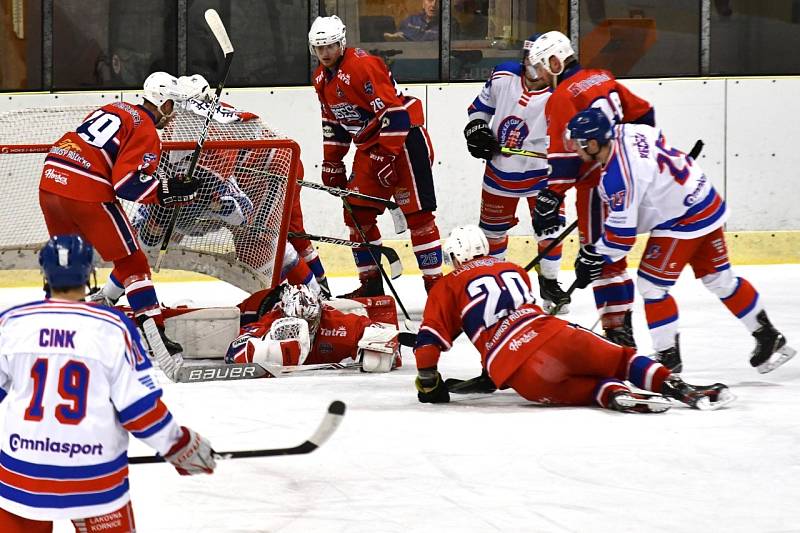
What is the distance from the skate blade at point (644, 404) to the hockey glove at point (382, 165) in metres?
2.27

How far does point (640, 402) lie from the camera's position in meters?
3.47

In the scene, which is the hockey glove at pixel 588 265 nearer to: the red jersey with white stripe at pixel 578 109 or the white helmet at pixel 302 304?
the red jersey with white stripe at pixel 578 109

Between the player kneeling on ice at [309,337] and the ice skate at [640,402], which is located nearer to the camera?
the ice skate at [640,402]

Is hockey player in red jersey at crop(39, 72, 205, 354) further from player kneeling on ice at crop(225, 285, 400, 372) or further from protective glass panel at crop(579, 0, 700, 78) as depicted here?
protective glass panel at crop(579, 0, 700, 78)

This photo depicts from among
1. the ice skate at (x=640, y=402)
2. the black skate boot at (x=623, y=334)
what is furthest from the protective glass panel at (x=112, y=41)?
the ice skate at (x=640, y=402)

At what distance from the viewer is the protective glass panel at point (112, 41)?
7.32m

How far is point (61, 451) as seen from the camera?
1.93 metres

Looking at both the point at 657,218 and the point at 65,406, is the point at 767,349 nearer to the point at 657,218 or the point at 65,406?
the point at 657,218

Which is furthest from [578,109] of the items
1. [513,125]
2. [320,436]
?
[320,436]

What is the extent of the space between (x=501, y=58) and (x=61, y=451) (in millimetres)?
5738

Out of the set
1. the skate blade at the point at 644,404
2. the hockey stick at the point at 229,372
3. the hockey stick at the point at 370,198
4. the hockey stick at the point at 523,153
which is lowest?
the hockey stick at the point at 229,372

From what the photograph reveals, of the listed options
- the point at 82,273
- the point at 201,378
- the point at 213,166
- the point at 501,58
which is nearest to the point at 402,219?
the point at 213,166

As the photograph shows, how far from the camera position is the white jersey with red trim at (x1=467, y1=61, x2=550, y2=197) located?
220 inches

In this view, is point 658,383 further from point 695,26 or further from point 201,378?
point 695,26
